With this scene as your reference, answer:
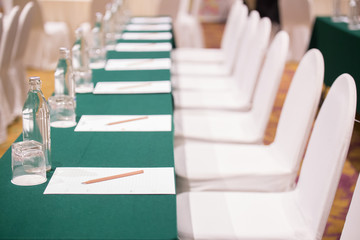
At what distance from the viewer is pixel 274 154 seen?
250 centimetres

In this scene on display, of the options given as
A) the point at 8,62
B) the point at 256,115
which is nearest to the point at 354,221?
the point at 256,115

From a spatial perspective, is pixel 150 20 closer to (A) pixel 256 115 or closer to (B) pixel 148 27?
(B) pixel 148 27

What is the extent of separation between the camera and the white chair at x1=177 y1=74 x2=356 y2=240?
1679 millimetres

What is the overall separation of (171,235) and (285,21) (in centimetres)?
624

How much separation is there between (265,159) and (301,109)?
39cm

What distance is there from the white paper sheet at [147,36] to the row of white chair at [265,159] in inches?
45.8

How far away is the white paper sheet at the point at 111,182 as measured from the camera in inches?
58.6

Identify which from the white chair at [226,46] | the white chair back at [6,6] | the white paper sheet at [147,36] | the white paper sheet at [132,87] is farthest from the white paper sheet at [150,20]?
the white paper sheet at [132,87]

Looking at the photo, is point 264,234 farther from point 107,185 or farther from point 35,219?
point 35,219

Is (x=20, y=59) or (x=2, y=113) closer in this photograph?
(x=2, y=113)

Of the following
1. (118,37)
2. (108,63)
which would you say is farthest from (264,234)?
(118,37)

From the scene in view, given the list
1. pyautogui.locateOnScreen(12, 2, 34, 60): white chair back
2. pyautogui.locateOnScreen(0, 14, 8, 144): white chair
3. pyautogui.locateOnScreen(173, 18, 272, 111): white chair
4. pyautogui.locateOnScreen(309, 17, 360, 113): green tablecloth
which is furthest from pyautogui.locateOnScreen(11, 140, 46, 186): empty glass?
pyautogui.locateOnScreen(12, 2, 34, 60): white chair back

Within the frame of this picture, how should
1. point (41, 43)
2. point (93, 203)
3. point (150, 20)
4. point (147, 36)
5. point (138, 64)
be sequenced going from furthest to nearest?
point (41, 43) → point (150, 20) → point (147, 36) → point (138, 64) → point (93, 203)

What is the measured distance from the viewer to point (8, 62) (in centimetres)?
425
